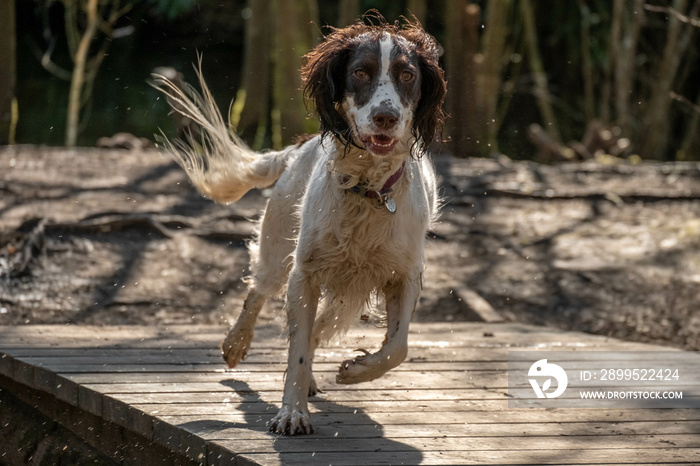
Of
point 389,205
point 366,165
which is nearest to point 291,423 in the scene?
point 389,205

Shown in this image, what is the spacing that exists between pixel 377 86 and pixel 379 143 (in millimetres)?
215

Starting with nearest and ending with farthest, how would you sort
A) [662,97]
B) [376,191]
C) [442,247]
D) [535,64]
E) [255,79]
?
[376,191] → [442,247] → [255,79] → [662,97] → [535,64]

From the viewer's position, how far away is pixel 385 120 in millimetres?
3555

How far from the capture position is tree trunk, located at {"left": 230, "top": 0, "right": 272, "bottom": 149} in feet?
47.5

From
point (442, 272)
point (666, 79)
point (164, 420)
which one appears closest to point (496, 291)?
point (442, 272)

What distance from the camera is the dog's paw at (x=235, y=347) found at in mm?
4625

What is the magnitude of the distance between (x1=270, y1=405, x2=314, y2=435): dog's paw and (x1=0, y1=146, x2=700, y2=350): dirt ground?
110 inches

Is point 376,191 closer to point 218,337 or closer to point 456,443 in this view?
point 456,443

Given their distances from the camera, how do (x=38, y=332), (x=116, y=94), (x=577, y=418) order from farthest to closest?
(x=116, y=94), (x=38, y=332), (x=577, y=418)

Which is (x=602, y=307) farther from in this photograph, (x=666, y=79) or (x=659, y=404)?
(x=666, y=79)

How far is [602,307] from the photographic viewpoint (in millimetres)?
7727

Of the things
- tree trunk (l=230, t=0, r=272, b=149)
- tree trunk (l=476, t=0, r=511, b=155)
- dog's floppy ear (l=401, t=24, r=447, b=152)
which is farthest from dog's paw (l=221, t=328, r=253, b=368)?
tree trunk (l=230, t=0, r=272, b=149)

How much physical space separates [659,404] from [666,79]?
13.9 meters

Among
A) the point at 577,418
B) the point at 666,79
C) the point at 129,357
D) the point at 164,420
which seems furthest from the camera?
the point at 666,79
